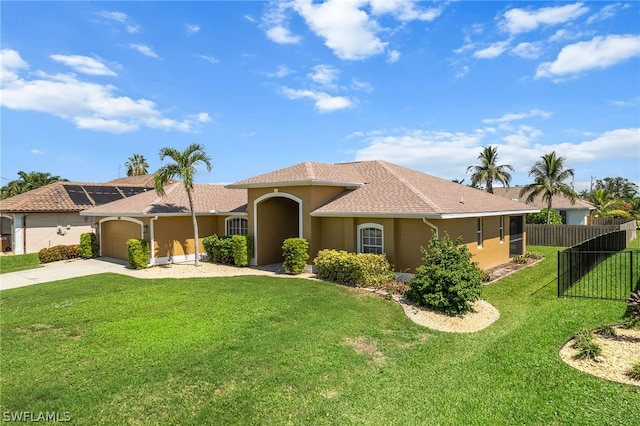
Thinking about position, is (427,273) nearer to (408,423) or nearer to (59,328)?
(408,423)

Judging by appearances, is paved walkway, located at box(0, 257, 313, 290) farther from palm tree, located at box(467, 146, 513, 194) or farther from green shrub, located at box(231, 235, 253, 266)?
palm tree, located at box(467, 146, 513, 194)

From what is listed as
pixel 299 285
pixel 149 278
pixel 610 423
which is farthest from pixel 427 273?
pixel 149 278

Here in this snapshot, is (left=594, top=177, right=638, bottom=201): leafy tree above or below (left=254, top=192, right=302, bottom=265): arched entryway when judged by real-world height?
above

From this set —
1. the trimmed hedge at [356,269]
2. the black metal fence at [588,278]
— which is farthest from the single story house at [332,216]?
the black metal fence at [588,278]

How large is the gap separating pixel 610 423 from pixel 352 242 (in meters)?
11.2

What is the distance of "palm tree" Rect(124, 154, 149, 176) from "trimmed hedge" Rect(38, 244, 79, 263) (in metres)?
36.7

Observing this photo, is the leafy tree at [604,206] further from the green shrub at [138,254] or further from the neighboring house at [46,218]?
the neighboring house at [46,218]

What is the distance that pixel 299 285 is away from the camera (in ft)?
45.0

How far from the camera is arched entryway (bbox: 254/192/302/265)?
60.7ft

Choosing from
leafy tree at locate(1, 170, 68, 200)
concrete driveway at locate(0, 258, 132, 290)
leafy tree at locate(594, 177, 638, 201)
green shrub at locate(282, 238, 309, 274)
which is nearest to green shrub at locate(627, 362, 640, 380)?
green shrub at locate(282, 238, 309, 274)

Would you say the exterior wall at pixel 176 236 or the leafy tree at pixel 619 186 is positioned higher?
the leafy tree at pixel 619 186

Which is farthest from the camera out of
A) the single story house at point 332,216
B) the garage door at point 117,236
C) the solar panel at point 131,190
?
the solar panel at point 131,190

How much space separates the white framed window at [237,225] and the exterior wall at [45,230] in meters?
13.4

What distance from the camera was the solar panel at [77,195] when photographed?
27.5 meters
